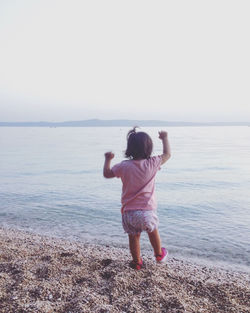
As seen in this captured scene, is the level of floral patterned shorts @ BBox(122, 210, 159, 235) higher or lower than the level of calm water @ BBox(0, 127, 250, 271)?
higher

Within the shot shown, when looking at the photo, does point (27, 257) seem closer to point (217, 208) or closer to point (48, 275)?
point (48, 275)

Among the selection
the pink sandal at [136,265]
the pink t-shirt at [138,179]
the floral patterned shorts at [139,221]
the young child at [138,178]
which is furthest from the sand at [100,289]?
the pink t-shirt at [138,179]

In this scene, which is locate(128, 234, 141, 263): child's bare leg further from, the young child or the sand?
the sand

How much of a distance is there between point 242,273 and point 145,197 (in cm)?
360

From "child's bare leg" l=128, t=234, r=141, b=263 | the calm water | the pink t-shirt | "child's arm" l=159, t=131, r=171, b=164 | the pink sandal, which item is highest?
"child's arm" l=159, t=131, r=171, b=164

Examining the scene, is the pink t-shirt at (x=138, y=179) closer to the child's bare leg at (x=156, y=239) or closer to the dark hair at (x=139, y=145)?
the dark hair at (x=139, y=145)

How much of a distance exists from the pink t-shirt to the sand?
3.64ft

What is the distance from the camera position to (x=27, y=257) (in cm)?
621

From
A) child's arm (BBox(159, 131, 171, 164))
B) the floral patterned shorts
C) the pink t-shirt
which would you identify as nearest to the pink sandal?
the floral patterned shorts

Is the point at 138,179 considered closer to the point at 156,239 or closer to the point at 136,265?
the point at 156,239

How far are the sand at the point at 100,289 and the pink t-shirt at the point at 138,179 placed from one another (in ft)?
3.64

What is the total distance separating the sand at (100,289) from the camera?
4.12 metres

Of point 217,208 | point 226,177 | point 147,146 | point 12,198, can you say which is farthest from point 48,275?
point 226,177

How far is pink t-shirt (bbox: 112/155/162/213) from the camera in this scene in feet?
16.6
